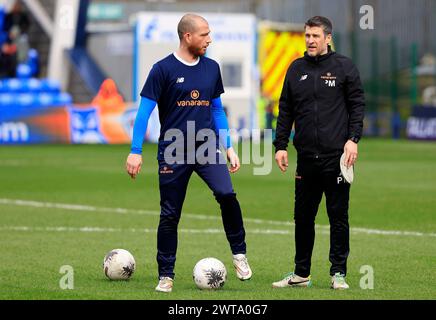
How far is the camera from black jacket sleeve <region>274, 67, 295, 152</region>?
1015 centimetres

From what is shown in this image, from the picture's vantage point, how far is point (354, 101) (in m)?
9.93

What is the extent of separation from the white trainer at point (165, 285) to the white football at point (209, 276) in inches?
9.4

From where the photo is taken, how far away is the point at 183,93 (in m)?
9.94

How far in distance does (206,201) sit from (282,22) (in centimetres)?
3115

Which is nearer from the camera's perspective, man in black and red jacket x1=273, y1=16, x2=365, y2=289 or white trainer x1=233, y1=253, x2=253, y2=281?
man in black and red jacket x1=273, y1=16, x2=365, y2=289

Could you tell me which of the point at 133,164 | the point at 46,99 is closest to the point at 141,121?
the point at 133,164

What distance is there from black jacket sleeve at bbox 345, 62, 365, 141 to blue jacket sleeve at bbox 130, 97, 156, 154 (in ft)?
5.21

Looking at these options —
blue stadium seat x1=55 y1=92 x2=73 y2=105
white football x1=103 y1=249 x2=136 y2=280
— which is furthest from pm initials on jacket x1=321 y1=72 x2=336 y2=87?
blue stadium seat x1=55 y1=92 x2=73 y2=105

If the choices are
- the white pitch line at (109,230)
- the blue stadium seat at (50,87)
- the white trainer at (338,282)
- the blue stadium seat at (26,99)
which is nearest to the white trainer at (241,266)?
the white trainer at (338,282)

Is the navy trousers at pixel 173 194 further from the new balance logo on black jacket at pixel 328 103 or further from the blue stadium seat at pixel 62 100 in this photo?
the blue stadium seat at pixel 62 100

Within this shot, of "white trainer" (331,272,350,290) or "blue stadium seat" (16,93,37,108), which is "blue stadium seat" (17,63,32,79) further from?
"white trainer" (331,272,350,290)

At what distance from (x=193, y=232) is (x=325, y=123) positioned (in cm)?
501

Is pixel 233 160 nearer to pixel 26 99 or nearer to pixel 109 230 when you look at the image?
pixel 109 230
